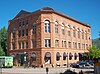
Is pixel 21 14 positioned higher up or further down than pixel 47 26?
higher up

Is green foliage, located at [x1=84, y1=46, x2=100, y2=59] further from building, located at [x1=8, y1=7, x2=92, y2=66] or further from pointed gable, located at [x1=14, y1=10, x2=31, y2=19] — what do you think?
pointed gable, located at [x1=14, y1=10, x2=31, y2=19]

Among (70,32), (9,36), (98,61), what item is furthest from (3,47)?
(98,61)

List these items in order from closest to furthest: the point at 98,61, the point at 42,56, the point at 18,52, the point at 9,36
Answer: the point at 98,61
the point at 42,56
the point at 18,52
the point at 9,36

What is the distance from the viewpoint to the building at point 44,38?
56656 mm

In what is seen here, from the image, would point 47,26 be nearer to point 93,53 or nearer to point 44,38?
point 44,38

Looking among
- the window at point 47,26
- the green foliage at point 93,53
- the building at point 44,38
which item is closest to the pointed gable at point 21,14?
the building at point 44,38

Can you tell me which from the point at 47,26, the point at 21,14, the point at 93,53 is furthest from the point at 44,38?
the point at 93,53

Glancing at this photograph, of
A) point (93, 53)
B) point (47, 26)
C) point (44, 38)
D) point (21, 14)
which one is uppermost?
point (21, 14)

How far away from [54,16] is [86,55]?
2053 cm

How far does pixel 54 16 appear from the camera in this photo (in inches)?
2269

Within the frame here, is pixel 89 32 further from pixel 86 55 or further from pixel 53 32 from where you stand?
pixel 53 32

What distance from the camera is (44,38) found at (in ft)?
186

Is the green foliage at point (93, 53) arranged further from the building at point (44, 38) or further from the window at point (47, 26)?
the window at point (47, 26)

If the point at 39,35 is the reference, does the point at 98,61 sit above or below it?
below
